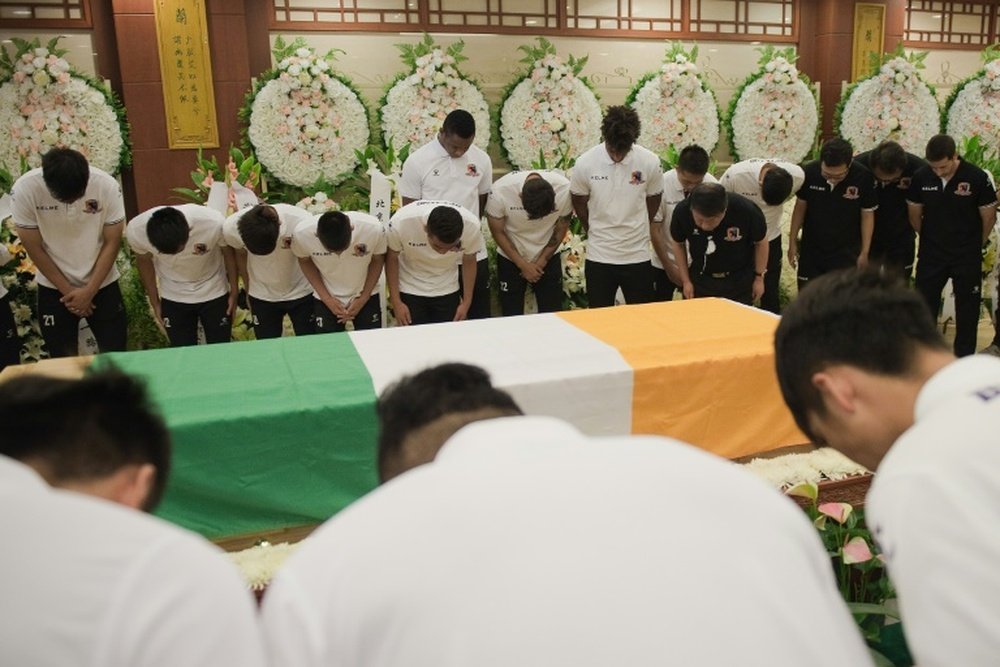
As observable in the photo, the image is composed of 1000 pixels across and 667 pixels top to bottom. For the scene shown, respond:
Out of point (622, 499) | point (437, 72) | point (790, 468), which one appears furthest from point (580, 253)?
point (622, 499)

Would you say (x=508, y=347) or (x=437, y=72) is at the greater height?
(x=437, y=72)

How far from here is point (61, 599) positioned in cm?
67

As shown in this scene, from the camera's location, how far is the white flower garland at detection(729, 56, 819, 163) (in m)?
6.42

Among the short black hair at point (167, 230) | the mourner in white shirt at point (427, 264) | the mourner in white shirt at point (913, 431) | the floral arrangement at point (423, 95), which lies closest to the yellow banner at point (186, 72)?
the floral arrangement at point (423, 95)

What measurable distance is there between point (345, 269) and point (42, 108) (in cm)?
266

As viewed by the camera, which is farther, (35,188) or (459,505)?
(35,188)

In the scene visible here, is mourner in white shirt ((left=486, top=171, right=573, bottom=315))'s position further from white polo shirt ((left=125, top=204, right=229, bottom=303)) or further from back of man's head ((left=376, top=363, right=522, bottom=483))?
back of man's head ((left=376, top=363, right=522, bottom=483))

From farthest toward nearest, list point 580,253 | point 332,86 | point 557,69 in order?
point 557,69, point 332,86, point 580,253

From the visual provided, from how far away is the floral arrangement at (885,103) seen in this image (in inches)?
255

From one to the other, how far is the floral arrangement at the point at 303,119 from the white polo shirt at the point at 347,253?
182 cm

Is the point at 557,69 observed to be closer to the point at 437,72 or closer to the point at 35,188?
the point at 437,72

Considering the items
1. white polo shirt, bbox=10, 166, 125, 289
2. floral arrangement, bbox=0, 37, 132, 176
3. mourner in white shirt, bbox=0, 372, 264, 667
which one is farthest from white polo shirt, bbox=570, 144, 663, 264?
mourner in white shirt, bbox=0, 372, 264, 667

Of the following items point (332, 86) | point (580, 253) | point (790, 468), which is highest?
point (332, 86)

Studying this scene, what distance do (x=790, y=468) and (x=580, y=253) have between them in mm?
2461
